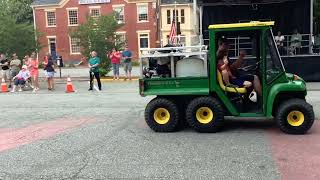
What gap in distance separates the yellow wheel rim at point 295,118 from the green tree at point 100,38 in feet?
58.1

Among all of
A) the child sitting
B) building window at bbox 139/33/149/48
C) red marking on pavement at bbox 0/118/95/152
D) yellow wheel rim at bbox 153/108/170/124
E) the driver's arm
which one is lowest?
red marking on pavement at bbox 0/118/95/152

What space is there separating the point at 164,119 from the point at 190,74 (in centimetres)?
106

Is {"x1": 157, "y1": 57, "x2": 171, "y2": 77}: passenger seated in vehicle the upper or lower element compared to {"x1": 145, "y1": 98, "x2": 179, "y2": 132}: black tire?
upper

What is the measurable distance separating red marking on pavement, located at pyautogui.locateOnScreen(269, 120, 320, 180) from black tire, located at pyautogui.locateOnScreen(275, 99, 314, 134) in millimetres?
156

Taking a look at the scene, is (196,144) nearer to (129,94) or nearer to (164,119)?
(164,119)

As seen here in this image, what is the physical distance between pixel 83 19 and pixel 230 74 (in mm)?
47964

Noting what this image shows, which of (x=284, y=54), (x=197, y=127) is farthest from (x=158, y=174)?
(x=284, y=54)

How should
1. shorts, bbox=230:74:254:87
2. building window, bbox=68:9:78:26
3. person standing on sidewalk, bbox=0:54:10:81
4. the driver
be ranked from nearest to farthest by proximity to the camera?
1. the driver
2. shorts, bbox=230:74:254:87
3. person standing on sidewalk, bbox=0:54:10:81
4. building window, bbox=68:9:78:26

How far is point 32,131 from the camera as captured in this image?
10.7m

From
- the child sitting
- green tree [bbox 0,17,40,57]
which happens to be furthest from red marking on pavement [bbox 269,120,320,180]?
green tree [bbox 0,17,40,57]

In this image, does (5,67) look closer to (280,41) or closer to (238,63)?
(280,41)

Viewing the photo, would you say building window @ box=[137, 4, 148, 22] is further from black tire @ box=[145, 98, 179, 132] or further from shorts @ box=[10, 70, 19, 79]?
black tire @ box=[145, 98, 179, 132]

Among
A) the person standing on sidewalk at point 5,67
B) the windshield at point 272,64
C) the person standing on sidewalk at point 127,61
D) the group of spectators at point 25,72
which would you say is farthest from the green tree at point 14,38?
A: the windshield at point 272,64

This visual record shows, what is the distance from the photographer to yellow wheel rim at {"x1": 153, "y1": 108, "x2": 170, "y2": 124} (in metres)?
9.94
